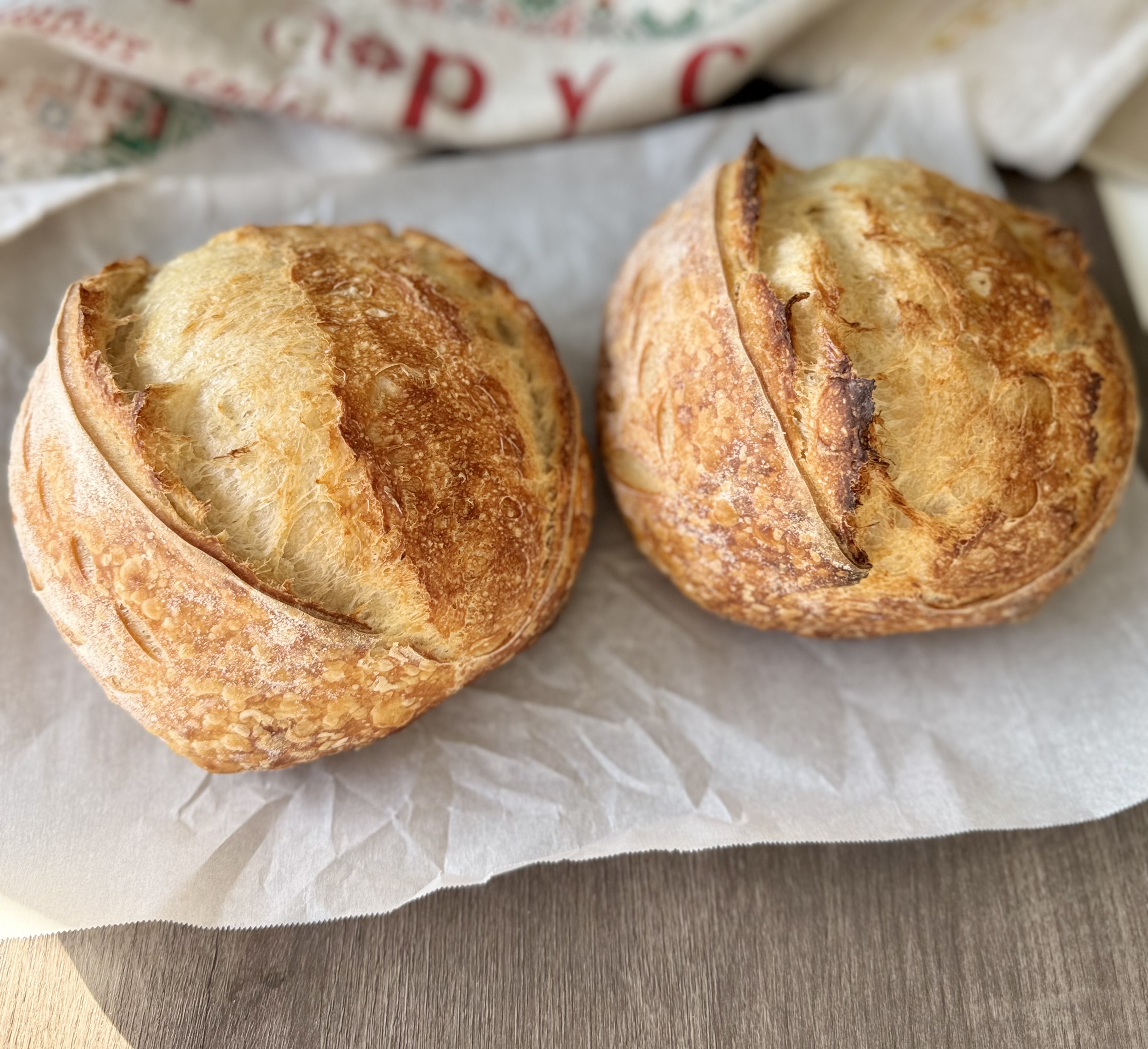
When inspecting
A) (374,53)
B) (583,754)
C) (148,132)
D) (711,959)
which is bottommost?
(711,959)

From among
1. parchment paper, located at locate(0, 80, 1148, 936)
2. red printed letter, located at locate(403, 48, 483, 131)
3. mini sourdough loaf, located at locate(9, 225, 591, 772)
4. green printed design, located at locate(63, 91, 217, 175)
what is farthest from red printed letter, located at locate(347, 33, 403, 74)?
mini sourdough loaf, located at locate(9, 225, 591, 772)

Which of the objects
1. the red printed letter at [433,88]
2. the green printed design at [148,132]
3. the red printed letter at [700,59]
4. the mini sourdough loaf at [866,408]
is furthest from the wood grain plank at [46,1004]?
the red printed letter at [700,59]

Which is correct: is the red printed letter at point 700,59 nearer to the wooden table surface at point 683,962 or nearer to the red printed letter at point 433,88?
the red printed letter at point 433,88

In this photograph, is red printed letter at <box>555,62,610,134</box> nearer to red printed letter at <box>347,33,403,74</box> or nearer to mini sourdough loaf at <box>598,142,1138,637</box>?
red printed letter at <box>347,33,403,74</box>

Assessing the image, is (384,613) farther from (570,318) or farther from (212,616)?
(570,318)

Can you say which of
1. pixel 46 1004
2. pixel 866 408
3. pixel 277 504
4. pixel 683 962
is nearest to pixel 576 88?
pixel 866 408

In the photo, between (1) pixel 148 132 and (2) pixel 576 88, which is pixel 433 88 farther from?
(1) pixel 148 132
